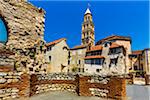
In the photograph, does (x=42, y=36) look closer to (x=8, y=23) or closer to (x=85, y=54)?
(x=8, y=23)

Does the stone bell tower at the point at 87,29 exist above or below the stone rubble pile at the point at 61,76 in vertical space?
above

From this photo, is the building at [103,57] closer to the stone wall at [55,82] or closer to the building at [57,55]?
the building at [57,55]

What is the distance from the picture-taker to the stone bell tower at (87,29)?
6831 cm

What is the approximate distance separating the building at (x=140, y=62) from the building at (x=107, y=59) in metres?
7.87

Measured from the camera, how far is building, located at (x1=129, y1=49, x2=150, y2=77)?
43903 mm

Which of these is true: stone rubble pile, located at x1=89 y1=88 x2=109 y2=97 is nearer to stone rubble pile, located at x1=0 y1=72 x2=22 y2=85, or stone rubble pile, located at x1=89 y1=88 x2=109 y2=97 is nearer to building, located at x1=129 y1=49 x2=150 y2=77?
stone rubble pile, located at x1=0 y1=72 x2=22 y2=85

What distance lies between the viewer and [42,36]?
12.1 metres

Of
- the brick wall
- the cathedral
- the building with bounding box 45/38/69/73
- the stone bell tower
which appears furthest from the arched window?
the stone bell tower

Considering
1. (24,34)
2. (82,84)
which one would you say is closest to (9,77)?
(82,84)

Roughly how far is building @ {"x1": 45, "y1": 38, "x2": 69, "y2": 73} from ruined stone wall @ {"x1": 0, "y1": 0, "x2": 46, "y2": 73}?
2487 cm

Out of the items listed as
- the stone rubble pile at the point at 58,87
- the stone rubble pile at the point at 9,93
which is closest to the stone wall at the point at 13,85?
the stone rubble pile at the point at 9,93

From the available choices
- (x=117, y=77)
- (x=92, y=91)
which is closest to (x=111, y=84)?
(x=117, y=77)

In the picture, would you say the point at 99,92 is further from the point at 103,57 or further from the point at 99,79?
the point at 103,57

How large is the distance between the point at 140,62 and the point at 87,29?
96.0ft
